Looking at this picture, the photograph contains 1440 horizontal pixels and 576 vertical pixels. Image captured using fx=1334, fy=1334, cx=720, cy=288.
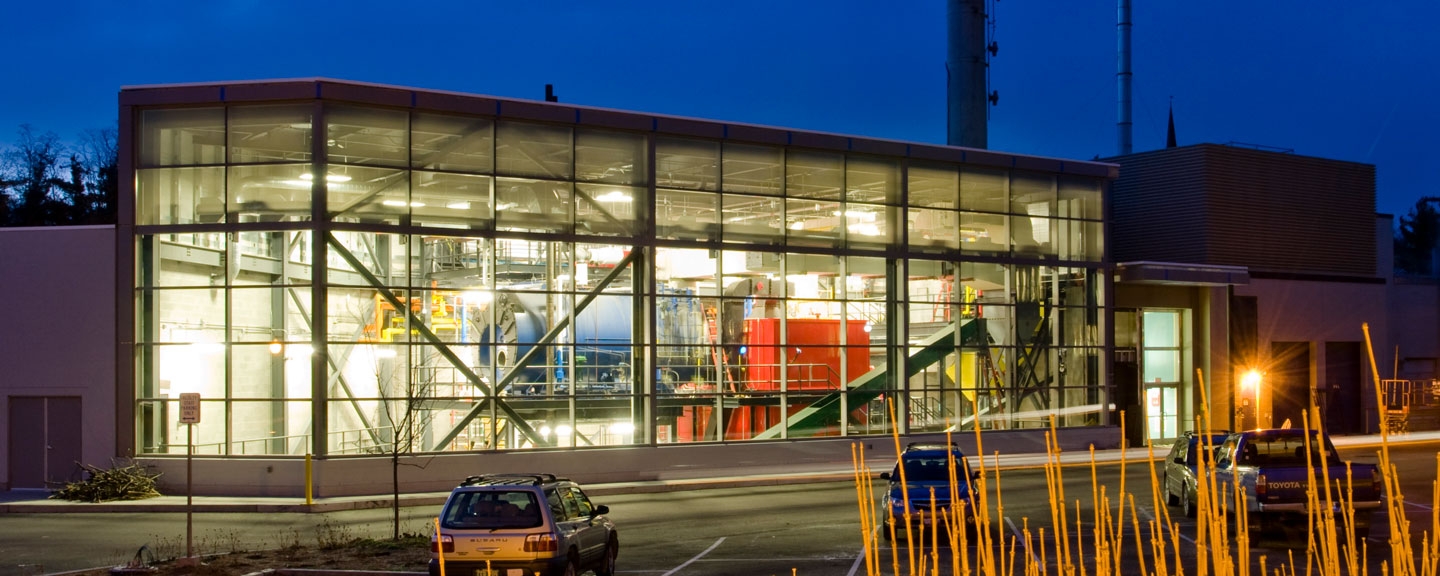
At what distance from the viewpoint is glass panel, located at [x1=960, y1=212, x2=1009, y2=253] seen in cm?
4203

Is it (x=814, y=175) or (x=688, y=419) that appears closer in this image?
(x=688, y=419)

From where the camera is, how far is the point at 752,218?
38.3 meters

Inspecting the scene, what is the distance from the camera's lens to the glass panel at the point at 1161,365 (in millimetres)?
47969

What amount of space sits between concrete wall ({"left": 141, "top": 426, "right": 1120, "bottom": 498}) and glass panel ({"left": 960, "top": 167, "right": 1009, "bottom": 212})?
7.22 metres

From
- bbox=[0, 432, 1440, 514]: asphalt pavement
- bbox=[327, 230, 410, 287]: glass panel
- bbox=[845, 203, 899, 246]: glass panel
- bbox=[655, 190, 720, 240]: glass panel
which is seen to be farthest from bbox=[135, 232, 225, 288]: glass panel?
bbox=[845, 203, 899, 246]: glass panel

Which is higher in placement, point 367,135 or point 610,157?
point 367,135

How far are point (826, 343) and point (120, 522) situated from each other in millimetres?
19745

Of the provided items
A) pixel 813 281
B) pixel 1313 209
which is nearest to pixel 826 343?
pixel 813 281

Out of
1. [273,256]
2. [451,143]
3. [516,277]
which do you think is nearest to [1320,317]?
[516,277]

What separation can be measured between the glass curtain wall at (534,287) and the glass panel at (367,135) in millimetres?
55

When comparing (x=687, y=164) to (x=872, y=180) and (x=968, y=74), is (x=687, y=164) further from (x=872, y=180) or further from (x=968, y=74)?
(x=968, y=74)

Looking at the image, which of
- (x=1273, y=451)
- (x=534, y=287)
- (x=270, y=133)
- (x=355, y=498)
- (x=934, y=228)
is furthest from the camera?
(x=934, y=228)

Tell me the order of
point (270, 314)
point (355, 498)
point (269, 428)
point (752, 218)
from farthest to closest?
point (752, 218) → point (270, 314) → point (269, 428) → point (355, 498)

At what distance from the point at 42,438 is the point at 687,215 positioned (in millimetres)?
17341
